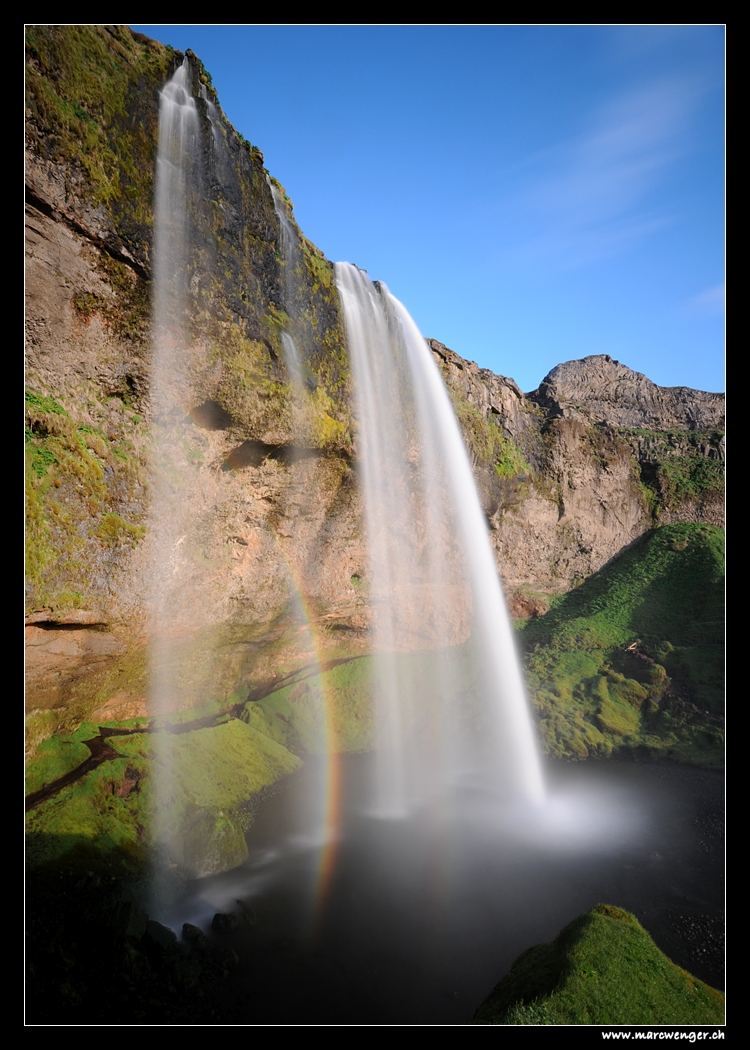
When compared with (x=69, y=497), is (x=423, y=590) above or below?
below

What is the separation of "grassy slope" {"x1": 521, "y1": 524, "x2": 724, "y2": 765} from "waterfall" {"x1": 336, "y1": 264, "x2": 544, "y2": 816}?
2.16 metres

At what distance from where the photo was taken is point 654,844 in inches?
501

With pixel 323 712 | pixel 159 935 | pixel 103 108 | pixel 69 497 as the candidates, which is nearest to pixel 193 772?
pixel 159 935

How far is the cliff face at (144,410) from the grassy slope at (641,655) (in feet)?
30.5

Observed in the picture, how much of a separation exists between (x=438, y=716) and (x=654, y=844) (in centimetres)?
880

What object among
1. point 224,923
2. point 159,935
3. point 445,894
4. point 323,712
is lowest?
point 445,894

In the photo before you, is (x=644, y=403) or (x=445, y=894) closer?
(x=445, y=894)

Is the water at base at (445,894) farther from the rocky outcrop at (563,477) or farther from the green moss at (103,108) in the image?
the green moss at (103,108)

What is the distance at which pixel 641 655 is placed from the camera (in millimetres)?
22453

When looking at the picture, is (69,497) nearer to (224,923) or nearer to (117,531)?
(117,531)

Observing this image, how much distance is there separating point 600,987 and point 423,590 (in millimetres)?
14080

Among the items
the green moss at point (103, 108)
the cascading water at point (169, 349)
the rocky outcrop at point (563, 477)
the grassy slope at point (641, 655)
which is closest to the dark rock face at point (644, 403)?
the rocky outcrop at point (563, 477)

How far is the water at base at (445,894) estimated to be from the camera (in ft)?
27.7

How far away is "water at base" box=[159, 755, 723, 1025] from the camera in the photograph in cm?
845
